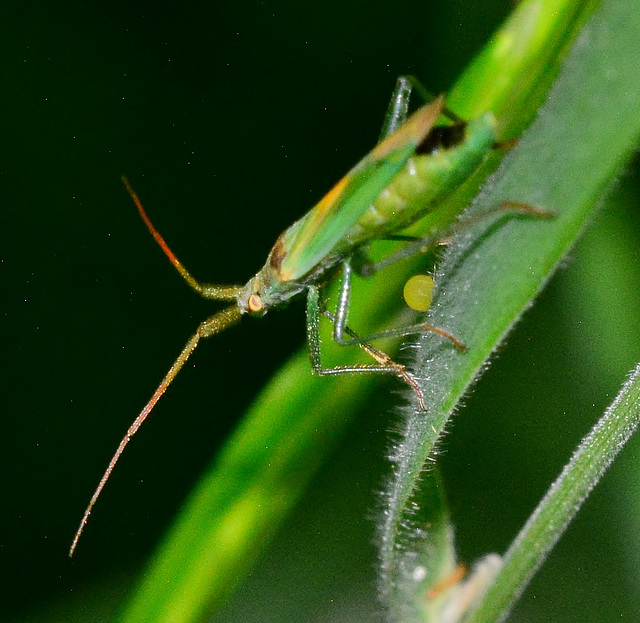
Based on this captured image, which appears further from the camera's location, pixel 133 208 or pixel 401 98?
pixel 133 208

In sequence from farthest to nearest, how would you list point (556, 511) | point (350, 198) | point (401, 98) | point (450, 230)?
point (401, 98)
point (350, 198)
point (450, 230)
point (556, 511)

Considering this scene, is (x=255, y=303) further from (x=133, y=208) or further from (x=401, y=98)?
(x=401, y=98)

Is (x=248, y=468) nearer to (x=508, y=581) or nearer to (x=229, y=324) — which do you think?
(x=229, y=324)

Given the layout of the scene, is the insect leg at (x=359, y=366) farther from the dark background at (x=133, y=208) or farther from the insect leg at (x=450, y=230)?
the dark background at (x=133, y=208)

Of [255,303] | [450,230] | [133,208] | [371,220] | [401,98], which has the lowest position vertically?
[255,303]

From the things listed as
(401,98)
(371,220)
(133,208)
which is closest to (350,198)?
(371,220)

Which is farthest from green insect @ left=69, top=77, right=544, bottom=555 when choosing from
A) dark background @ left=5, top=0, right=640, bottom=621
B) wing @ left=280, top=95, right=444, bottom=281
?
dark background @ left=5, top=0, right=640, bottom=621

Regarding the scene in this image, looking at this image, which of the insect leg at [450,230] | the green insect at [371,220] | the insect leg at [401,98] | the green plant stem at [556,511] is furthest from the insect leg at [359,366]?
the green plant stem at [556,511]

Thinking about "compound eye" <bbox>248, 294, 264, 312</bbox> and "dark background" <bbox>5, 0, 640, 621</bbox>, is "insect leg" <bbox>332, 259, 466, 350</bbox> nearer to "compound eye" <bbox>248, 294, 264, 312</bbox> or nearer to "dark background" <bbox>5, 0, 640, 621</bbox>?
"compound eye" <bbox>248, 294, 264, 312</bbox>
